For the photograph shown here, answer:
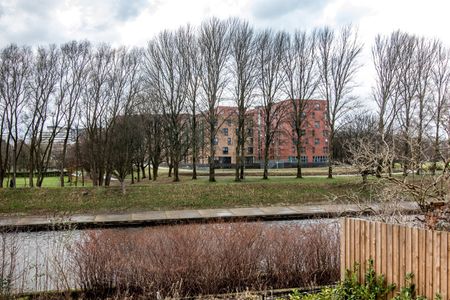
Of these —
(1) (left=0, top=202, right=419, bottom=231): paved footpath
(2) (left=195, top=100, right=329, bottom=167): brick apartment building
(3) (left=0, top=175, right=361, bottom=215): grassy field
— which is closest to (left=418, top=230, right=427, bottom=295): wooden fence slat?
(1) (left=0, top=202, right=419, bottom=231): paved footpath

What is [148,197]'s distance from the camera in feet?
71.1

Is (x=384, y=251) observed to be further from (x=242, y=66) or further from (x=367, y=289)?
(x=242, y=66)

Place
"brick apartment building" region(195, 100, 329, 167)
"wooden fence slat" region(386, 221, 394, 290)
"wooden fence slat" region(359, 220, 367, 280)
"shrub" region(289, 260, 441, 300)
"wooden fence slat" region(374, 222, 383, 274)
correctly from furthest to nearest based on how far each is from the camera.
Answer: "brick apartment building" region(195, 100, 329, 167) < "wooden fence slat" region(359, 220, 367, 280) < "wooden fence slat" region(374, 222, 383, 274) < "wooden fence slat" region(386, 221, 394, 290) < "shrub" region(289, 260, 441, 300)

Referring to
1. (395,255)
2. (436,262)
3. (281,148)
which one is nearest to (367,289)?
(395,255)

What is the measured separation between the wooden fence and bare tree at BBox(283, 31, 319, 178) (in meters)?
27.6

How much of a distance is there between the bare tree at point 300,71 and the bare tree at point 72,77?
18358 millimetres

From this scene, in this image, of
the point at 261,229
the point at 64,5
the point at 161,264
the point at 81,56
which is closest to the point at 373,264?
the point at 261,229

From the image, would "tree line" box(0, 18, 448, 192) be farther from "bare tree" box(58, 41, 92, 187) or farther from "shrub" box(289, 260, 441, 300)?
"shrub" box(289, 260, 441, 300)

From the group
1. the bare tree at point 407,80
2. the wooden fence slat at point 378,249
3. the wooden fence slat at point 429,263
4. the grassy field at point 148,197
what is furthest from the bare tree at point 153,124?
the wooden fence slat at point 429,263

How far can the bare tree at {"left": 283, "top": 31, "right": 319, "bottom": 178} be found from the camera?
33188mm

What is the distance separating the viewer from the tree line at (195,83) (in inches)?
1164

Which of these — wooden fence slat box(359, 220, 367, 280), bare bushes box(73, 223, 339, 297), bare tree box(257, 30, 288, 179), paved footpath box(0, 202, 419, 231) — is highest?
bare tree box(257, 30, 288, 179)

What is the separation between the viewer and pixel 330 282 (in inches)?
294

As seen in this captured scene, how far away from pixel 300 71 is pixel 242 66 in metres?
6.67
